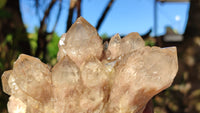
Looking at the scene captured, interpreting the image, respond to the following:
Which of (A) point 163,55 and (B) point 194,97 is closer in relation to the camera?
(A) point 163,55

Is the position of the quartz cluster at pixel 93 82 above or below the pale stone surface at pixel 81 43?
below

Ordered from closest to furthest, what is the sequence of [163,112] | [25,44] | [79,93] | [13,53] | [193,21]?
[79,93]
[13,53]
[25,44]
[193,21]
[163,112]

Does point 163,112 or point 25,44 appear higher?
point 25,44

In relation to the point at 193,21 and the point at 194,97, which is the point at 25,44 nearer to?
the point at 193,21

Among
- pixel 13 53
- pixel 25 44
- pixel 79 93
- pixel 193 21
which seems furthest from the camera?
pixel 193 21

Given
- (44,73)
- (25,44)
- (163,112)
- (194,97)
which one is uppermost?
(44,73)

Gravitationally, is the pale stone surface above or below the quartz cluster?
above

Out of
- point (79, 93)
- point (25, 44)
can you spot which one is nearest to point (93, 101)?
point (79, 93)
